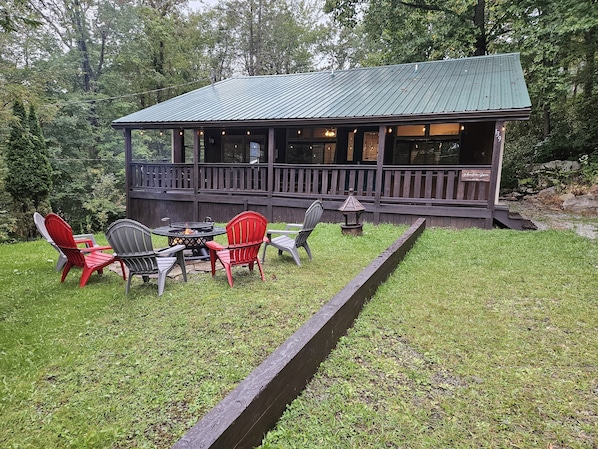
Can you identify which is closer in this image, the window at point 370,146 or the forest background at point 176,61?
the window at point 370,146

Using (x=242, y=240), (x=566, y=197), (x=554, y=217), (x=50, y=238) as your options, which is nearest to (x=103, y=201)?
(x=50, y=238)

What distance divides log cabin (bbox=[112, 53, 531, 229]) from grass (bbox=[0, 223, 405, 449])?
4.58 metres

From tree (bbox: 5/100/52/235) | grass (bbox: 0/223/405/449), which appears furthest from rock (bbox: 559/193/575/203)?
tree (bbox: 5/100/52/235)

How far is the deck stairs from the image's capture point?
314 inches

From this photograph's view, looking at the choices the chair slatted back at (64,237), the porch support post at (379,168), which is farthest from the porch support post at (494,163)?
the chair slatted back at (64,237)

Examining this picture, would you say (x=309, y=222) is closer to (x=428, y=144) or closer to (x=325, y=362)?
(x=325, y=362)

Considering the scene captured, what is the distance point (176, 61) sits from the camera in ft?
76.2

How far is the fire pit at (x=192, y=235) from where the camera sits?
5.31m

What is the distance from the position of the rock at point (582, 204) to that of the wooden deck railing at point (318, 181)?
452 cm

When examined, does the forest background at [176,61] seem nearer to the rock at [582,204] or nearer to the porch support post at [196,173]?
the rock at [582,204]

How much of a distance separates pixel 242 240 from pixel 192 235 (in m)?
1.25

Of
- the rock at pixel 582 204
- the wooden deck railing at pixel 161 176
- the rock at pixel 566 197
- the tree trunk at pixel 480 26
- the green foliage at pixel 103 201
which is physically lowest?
the green foliage at pixel 103 201

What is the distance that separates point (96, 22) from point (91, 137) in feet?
23.6

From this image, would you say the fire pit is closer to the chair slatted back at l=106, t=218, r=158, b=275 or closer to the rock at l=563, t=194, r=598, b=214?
the chair slatted back at l=106, t=218, r=158, b=275
